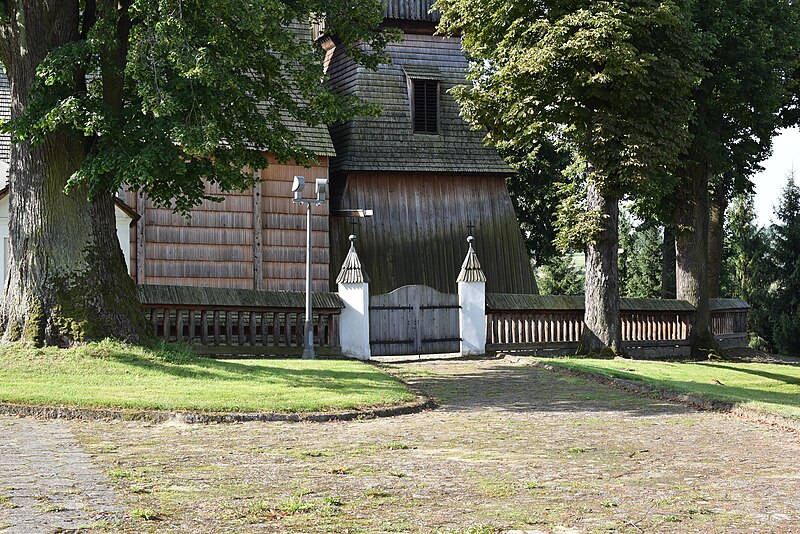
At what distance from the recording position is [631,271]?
188 ft

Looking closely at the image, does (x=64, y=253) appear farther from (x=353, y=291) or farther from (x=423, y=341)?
(x=423, y=341)

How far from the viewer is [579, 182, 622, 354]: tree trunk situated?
26.5m

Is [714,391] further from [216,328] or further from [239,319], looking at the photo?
[216,328]

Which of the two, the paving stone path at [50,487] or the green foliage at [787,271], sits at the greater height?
the green foliage at [787,271]

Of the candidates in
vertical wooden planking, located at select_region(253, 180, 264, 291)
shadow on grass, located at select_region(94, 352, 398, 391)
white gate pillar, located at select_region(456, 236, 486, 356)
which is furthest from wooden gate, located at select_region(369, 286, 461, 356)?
shadow on grass, located at select_region(94, 352, 398, 391)

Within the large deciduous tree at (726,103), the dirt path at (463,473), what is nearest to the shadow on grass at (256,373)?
the dirt path at (463,473)

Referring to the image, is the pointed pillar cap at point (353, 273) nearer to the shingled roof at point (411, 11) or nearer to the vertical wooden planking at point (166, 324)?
the vertical wooden planking at point (166, 324)

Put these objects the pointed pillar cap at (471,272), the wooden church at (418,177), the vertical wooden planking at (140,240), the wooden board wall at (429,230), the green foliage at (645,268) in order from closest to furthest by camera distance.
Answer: the pointed pillar cap at (471,272)
the vertical wooden planking at (140,240)
the wooden board wall at (429,230)
the wooden church at (418,177)
the green foliage at (645,268)

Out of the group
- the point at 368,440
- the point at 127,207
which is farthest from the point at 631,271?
the point at 368,440

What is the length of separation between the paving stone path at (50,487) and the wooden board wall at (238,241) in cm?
1969

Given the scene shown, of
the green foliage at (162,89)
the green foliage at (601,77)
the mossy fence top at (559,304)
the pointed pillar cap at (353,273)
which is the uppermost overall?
the green foliage at (601,77)

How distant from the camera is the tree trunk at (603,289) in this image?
26516 millimetres

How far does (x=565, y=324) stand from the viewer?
28094 millimetres

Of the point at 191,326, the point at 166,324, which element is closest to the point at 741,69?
the point at 191,326
